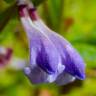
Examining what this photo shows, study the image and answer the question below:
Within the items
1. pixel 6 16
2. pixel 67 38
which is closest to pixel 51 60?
pixel 6 16

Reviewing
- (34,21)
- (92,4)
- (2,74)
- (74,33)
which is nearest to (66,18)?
(74,33)

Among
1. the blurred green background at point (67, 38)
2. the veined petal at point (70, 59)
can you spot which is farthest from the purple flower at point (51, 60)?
the blurred green background at point (67, 38)

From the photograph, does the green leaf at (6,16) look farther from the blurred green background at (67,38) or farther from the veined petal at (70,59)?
the blurred green background at (67,38)

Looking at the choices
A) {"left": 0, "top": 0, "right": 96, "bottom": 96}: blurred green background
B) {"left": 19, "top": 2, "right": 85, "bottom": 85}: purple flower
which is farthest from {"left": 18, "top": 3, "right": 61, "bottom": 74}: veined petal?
{"left": 0, "top": 0, "right": 96, "bottom": 96}: blurred green background

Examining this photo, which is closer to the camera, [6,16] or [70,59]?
[70,59]

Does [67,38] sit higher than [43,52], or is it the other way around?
[43,52]

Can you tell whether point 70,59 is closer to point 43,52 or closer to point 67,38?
point 43,52

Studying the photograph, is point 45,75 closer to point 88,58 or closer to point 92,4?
point 88,58
